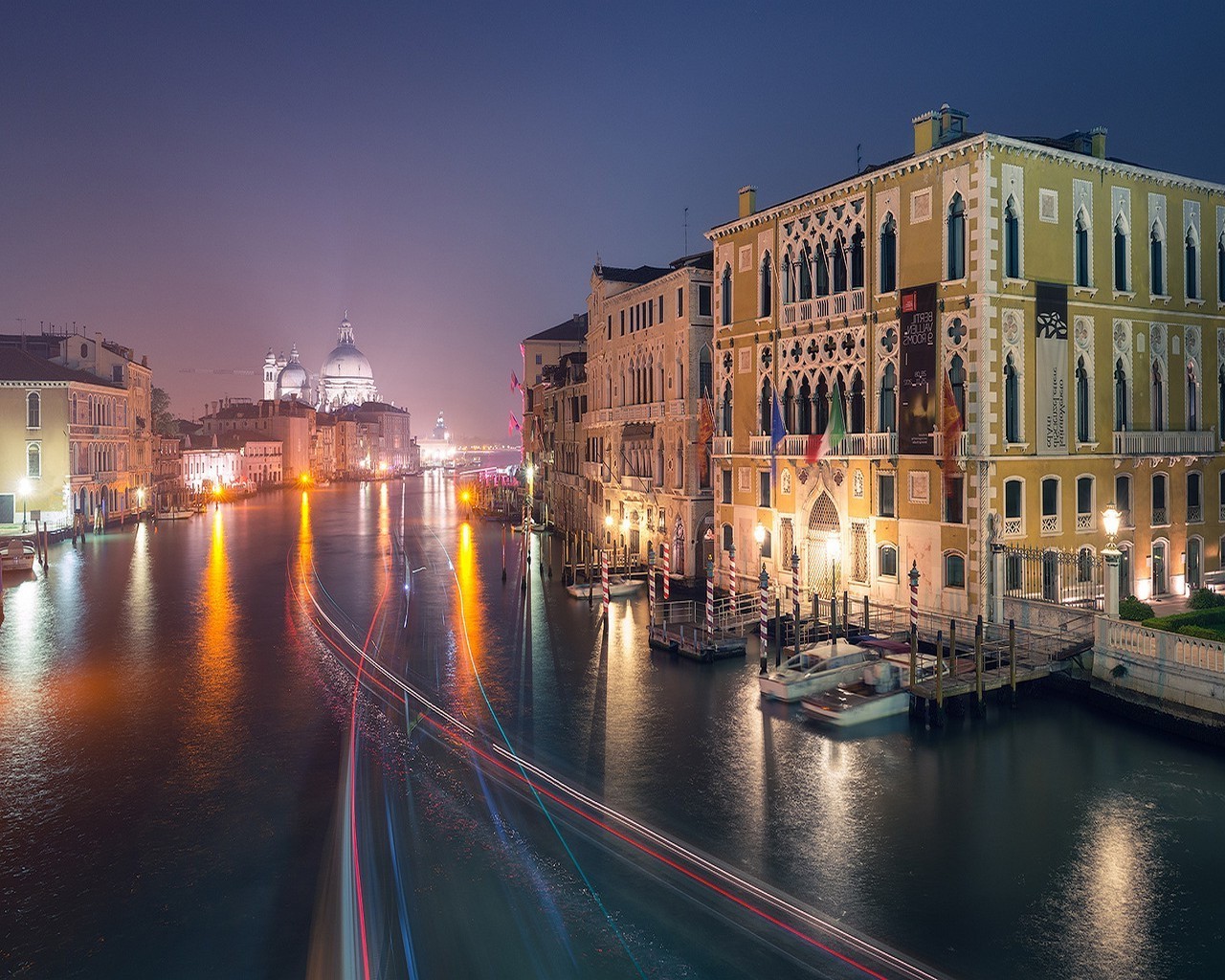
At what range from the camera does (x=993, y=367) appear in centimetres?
2675

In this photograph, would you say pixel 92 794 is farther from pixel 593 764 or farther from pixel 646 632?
pixel 646 632

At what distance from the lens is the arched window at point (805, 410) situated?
33219 millimetres

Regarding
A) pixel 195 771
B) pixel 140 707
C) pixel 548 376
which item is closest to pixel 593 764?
pixel 195 771

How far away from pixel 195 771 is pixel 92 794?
5.88 feet

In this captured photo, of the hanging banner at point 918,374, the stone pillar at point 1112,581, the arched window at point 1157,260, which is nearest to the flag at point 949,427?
the hanging banner at point 918,374

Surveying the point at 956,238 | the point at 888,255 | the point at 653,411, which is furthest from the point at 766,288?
the point at 653,411

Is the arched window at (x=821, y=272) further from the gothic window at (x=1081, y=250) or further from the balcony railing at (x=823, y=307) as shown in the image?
the gothic window at (x=1081, y=250)

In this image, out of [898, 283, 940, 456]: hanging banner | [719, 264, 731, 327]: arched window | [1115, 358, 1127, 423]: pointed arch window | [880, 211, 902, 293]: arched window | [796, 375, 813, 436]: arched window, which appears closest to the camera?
[898, 283, 940, 456]: hanging banner

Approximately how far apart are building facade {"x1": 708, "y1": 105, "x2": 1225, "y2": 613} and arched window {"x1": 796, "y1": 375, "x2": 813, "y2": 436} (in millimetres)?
72

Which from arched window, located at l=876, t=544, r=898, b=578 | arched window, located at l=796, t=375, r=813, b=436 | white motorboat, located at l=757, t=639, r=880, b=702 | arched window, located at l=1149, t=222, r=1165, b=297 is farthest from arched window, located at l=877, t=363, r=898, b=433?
arched window, located at l=1149, t=222, r=1165, b=297

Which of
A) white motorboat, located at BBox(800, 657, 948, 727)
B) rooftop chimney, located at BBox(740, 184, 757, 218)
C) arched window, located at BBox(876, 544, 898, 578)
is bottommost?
white motorboat, located at BBox(800, 657, 948, 727)

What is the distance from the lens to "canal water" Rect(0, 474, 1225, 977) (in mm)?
11891

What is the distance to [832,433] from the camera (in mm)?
30750

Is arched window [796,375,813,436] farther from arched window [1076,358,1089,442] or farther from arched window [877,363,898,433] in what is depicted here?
arched window [1076,358,1089,442]
